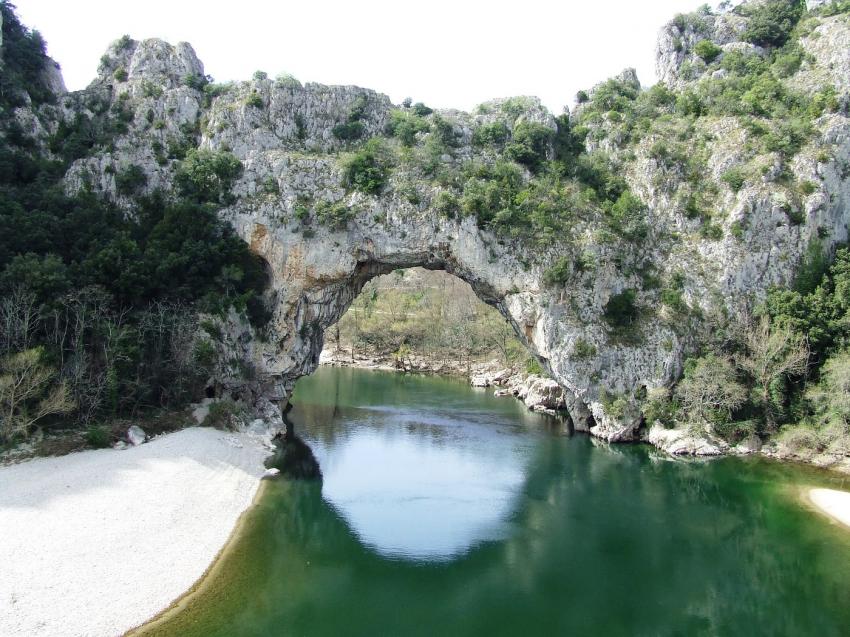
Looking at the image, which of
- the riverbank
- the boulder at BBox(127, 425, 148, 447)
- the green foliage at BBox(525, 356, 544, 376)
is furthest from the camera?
the green foliage at BBox(525, 356, 544, 376)

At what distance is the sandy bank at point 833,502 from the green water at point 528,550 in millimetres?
764

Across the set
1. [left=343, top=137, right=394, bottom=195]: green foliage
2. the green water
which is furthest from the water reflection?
[left=343, top=137, right=394, bottom=195]: green foliage

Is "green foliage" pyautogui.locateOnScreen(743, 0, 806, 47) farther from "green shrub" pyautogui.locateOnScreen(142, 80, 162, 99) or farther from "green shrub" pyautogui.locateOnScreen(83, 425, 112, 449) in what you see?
"green shrub" pyautogui.locateOnScreen(83, 425, 112, 449)

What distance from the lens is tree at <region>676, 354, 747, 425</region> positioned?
109 ft

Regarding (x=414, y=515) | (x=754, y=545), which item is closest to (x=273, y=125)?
(x=414, y=515)

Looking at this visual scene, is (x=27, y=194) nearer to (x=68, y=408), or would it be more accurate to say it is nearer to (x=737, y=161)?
(x=68, y=408)

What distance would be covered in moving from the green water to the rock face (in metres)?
6.05

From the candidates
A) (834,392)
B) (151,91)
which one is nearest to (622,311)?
(834,392)

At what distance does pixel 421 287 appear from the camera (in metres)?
79.6

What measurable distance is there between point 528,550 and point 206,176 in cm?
3161

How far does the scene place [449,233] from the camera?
38781mm

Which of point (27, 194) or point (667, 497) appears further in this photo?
point (27, 194)

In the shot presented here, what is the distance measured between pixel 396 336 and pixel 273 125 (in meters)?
34.6

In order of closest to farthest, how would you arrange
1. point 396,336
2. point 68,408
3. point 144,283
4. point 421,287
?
1. point 68,408
2. point 144,283
3. point 396,336
4. point 421,287
